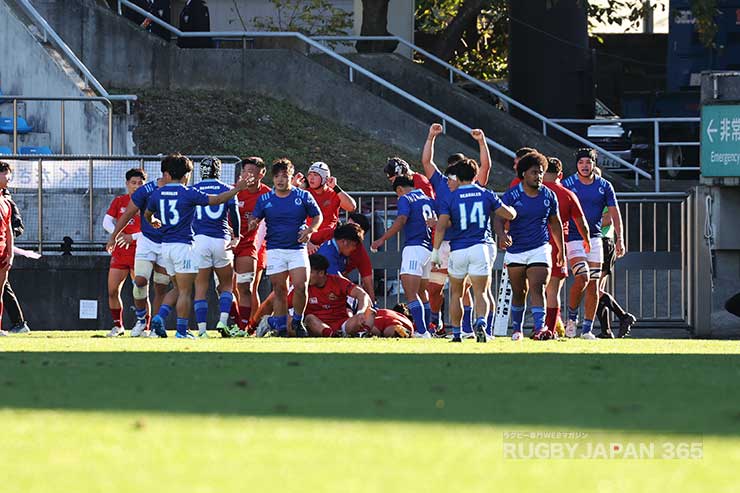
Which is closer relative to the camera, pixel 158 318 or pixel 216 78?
pixel 158 318

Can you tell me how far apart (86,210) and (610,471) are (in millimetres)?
17115

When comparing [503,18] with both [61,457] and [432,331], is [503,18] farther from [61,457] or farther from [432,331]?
[61,457]

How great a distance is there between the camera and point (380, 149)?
2875cm

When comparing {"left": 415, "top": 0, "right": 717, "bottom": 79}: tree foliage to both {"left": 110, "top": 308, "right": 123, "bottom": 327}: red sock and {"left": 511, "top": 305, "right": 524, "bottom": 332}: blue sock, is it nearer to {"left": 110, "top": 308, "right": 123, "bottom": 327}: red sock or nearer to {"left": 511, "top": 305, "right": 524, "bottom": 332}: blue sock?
{"left": 110, "top": 308, "right": 123, "bottom": 327}: red sock

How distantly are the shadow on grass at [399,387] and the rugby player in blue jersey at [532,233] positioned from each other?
12.9 ft

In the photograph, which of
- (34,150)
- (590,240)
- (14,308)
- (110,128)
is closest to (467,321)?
(590,240)

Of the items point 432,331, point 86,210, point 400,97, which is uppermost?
point 400,97

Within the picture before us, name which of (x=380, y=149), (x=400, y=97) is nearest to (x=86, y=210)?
(x=380, y=149)

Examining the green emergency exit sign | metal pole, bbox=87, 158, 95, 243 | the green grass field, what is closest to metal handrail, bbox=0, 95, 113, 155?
metal pole, bbox=87, 158, 95, 243

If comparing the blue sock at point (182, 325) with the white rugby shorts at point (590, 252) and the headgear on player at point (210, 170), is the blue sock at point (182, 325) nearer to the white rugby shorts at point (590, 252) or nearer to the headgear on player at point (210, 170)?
the headgear on player at point (210, 170)

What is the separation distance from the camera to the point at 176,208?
17500mm

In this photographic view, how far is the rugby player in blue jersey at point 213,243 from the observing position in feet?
58.6

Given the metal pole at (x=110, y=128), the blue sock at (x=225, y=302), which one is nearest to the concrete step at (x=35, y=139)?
the metal pole at (x=110, y=128)

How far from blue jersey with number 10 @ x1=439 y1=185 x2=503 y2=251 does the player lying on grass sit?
520mm
